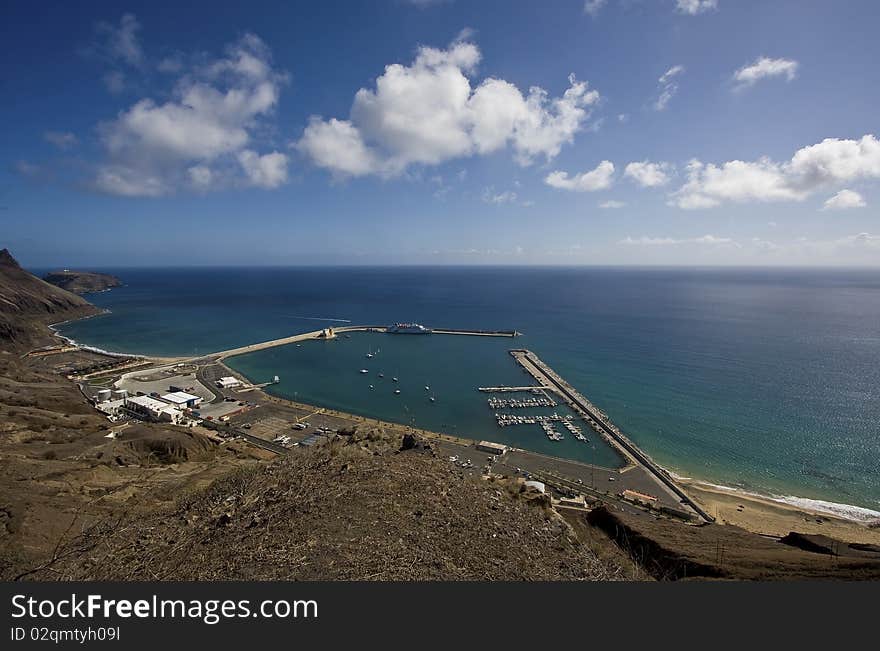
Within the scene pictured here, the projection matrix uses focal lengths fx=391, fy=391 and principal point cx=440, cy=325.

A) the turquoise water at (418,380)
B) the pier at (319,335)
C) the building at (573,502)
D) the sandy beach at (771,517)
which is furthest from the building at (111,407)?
the sandy beach at (771,517)

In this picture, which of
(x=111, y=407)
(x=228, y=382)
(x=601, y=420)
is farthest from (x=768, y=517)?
(x=111, y=407)

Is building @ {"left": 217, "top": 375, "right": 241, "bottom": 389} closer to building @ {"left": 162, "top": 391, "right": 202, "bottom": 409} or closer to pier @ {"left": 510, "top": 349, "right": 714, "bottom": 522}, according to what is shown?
building @ {"left": 162, "top": 391, "right": 202, "bottom": 409}

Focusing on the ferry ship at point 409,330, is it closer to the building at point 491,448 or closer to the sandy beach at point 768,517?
the building at point 491,448

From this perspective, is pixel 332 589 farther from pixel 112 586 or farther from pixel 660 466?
pixel 660 466

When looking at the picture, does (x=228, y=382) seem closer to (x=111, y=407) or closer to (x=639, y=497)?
(x=111, y=407)

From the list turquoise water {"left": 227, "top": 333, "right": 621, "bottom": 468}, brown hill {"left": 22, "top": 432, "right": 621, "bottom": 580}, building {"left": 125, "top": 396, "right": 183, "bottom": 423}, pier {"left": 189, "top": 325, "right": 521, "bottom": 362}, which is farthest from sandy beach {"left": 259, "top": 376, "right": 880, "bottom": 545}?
pier {"left": 189, "top": 325, "right": 521, "bottom": 362}

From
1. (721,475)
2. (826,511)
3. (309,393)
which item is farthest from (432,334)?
(826,511)
